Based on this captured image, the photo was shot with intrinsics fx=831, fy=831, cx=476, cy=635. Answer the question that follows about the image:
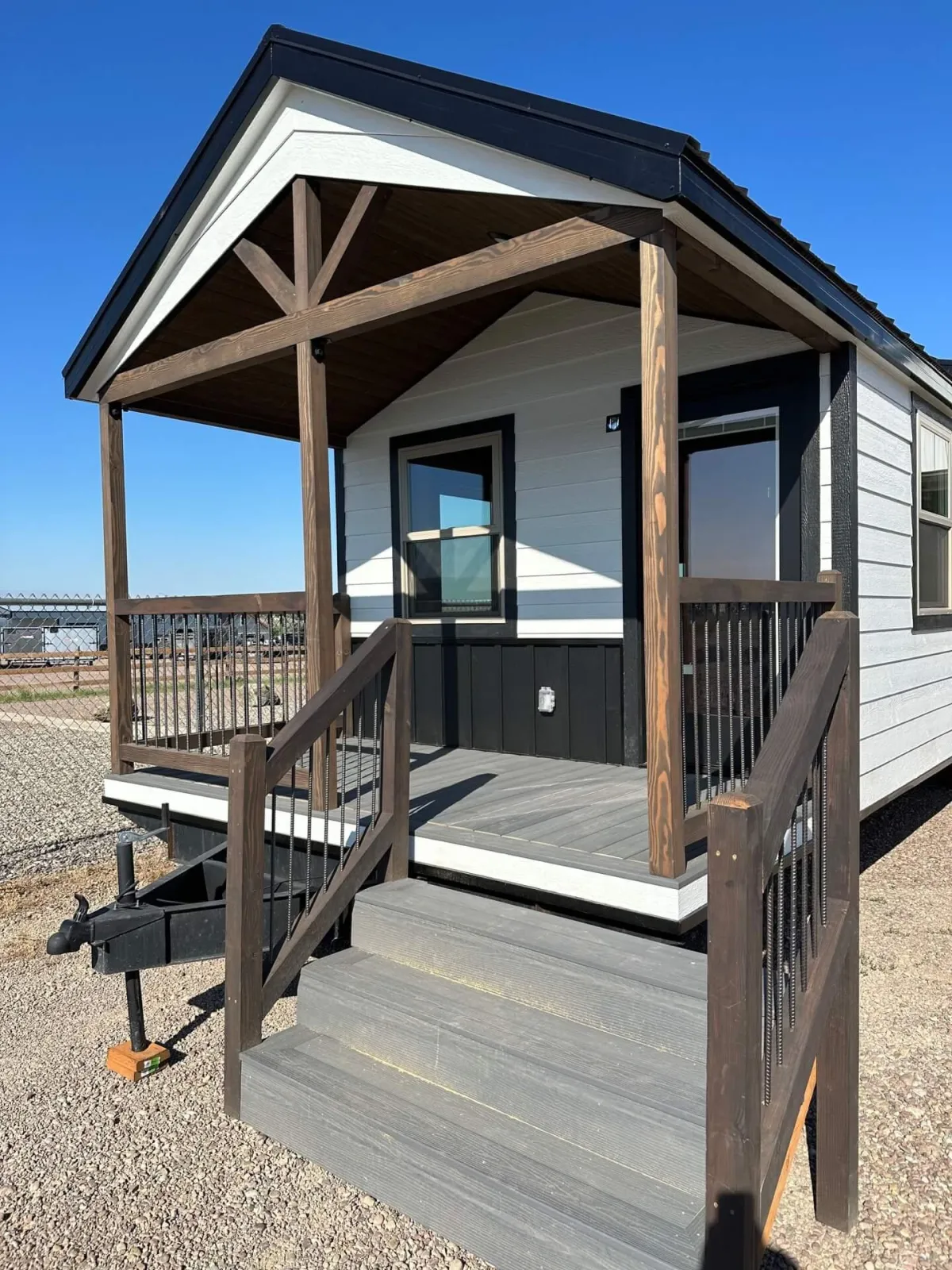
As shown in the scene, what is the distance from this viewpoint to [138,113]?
882 cm

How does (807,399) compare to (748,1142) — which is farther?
(807,399)

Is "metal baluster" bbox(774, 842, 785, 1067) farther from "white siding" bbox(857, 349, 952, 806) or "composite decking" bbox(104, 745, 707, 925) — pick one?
"white siding" bbox(857, 349, 952, 806)

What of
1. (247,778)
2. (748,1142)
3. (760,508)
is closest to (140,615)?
(247,778)

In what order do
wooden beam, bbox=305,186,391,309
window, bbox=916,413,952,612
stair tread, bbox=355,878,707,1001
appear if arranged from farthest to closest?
window, bbox=916,413,952,612 < wooden beam, bbox=305,186,391,309 < stair tread, bbox=355,878,707,1001

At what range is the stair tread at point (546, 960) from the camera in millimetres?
2303

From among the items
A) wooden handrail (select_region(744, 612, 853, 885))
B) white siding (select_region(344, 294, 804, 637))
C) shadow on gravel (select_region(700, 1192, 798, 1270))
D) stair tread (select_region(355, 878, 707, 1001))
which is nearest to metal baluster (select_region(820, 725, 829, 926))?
wooden handrail (select_region(744, 612, 853, 885))

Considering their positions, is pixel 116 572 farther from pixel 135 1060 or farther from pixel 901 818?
pixel 901 818

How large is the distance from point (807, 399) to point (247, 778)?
3.37 meters

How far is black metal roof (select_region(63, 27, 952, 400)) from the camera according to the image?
8.74 ft

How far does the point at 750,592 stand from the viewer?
10.4 feet

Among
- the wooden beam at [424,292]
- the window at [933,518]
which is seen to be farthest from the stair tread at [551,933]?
the window at [933,518]

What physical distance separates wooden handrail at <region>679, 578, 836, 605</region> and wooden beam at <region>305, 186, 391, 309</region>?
7.03ft

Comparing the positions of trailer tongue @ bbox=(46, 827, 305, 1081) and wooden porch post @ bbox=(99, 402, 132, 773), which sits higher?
wooden porch post @ bbox=(99, 402, 132, 773)

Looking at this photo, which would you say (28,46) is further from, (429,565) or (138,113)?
(429,565)
